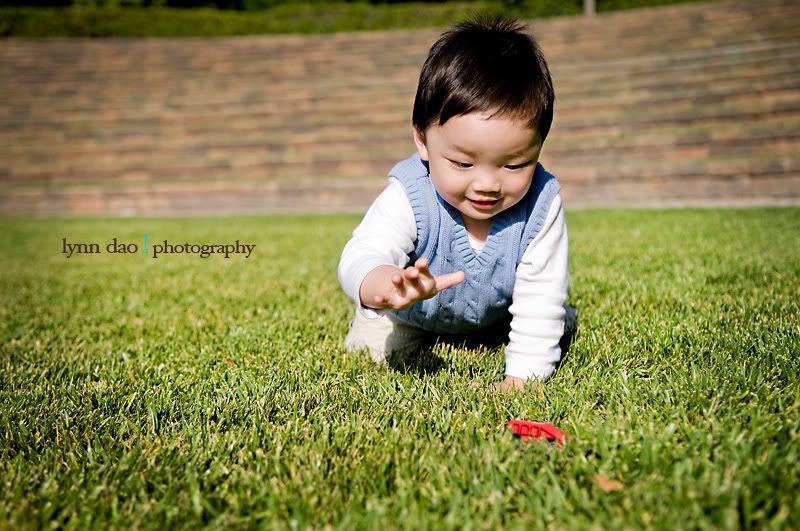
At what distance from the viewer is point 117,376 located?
2.06m

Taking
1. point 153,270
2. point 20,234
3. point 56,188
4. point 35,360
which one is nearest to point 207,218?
point 20,234

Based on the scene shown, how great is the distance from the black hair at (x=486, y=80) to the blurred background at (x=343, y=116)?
753cm

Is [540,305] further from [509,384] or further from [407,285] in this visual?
[407,285]

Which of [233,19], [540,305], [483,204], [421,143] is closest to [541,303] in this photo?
[540,305]

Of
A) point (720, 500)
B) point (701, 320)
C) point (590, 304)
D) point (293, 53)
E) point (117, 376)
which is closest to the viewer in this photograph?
point (720, 500)

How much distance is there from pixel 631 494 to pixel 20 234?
9.02 meters

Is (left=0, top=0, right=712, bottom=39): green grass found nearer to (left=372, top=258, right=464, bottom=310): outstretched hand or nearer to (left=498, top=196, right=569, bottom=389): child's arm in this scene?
(left=498, top=196, right=569, bottom=389): child's arm

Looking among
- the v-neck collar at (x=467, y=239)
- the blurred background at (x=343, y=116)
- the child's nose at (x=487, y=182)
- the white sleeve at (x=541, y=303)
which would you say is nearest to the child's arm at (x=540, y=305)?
the white sleeve at (x=541, y=303)

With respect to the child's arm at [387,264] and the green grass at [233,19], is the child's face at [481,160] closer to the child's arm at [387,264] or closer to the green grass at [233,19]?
the child's arm at [387,264]

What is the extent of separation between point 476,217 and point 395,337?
692 mm

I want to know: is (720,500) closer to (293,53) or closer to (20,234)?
(20,234)

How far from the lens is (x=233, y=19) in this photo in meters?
20.0

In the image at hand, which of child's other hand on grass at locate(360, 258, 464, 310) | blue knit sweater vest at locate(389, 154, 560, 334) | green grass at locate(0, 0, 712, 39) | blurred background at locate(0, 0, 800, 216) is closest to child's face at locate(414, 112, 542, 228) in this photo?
blue knit sweater vest at locate(389, 154, 560, 334)

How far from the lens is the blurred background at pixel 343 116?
9.06 metres
